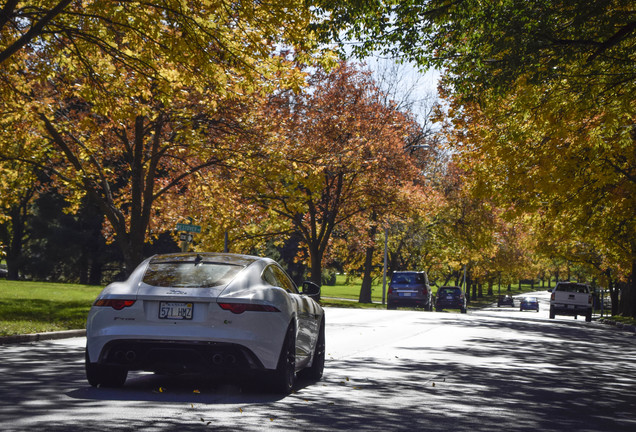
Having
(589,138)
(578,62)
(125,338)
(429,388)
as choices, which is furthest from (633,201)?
(125,338)

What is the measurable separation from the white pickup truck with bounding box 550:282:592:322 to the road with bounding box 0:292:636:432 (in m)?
26.4

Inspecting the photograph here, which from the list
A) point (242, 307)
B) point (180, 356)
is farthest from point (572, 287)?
point (180, 356)

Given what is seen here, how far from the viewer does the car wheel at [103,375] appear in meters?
8.11

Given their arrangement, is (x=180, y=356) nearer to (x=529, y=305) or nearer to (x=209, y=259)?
(x=209, y=259)

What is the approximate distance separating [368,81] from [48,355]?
93.6 feet

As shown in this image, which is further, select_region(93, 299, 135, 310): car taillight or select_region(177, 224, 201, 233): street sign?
select_region(177, 224, 201, 233): street sign

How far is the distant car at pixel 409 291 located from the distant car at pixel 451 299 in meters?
10.0

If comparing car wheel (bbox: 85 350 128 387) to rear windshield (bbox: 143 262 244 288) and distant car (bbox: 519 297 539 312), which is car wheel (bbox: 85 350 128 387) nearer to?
rear windshield (bbox: 143 262 244 288)

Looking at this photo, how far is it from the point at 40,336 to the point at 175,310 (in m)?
7.24

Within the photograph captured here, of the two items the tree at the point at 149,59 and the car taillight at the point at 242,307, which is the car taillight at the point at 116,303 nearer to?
the car taillight at the point at 242,307

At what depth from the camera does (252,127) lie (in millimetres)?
23000

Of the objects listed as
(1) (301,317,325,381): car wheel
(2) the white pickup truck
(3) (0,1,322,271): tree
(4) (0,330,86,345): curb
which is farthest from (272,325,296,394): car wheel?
(2) the white pickup truck

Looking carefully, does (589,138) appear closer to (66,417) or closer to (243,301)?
(243,301)

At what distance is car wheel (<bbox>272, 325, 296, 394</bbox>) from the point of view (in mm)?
8070
